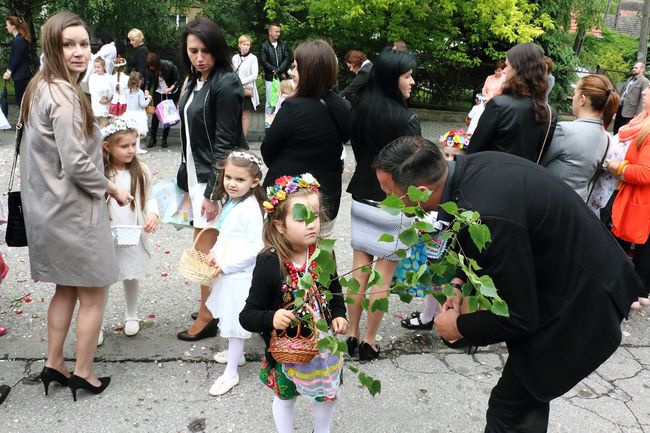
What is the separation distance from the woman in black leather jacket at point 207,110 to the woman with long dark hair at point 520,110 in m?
1.56

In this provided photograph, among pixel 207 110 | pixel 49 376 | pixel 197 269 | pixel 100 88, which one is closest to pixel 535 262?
pixel 197 269

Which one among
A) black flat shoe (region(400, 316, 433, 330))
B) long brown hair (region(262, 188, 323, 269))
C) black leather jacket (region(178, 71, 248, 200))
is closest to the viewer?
long brown hair (region(262, 188, 323, 269))

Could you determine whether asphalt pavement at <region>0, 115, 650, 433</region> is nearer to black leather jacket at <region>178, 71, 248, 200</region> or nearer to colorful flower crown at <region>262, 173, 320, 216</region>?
black leather jacket at <region>178, 71, 248, 200</region>

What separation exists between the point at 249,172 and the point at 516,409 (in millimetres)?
1754

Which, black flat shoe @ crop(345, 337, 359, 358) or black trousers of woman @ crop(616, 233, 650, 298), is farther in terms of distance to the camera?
black trousers of woman @ crop(616, 233, 650, 298)

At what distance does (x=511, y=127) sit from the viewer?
3541 mm

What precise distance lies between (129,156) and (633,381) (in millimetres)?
3392

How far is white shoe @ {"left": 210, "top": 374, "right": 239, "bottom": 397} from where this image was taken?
3.19 metres

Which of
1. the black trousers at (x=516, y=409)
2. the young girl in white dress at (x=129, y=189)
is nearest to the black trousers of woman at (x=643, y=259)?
the black trousers at (x=516, y=409)

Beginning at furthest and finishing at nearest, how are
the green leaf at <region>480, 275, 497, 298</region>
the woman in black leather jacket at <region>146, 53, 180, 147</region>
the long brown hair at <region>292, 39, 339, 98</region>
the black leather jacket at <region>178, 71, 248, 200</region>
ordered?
1. the woman in black leather jacket at <region>146, 53, 180, 147</region>
2. the black leather jacket at <region>178, 71, 248, 200</region>
3. the long brown hair at <region>292, 39, 339, 98</region>
4. the green leaf at <region>480, 275, 497, 298</region>

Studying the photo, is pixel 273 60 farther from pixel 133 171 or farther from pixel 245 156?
pixel 245 156

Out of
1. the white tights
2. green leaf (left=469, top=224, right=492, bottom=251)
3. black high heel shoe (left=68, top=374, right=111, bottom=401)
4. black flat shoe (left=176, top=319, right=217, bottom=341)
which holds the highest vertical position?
green leaf (left=469, top=224, right=492, bottom=251)

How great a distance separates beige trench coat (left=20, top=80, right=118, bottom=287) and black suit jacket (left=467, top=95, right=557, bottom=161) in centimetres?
228

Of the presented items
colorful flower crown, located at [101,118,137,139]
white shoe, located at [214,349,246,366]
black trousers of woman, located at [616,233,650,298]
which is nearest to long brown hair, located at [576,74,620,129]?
black trousers of woman, located at [616,233,650,298]
